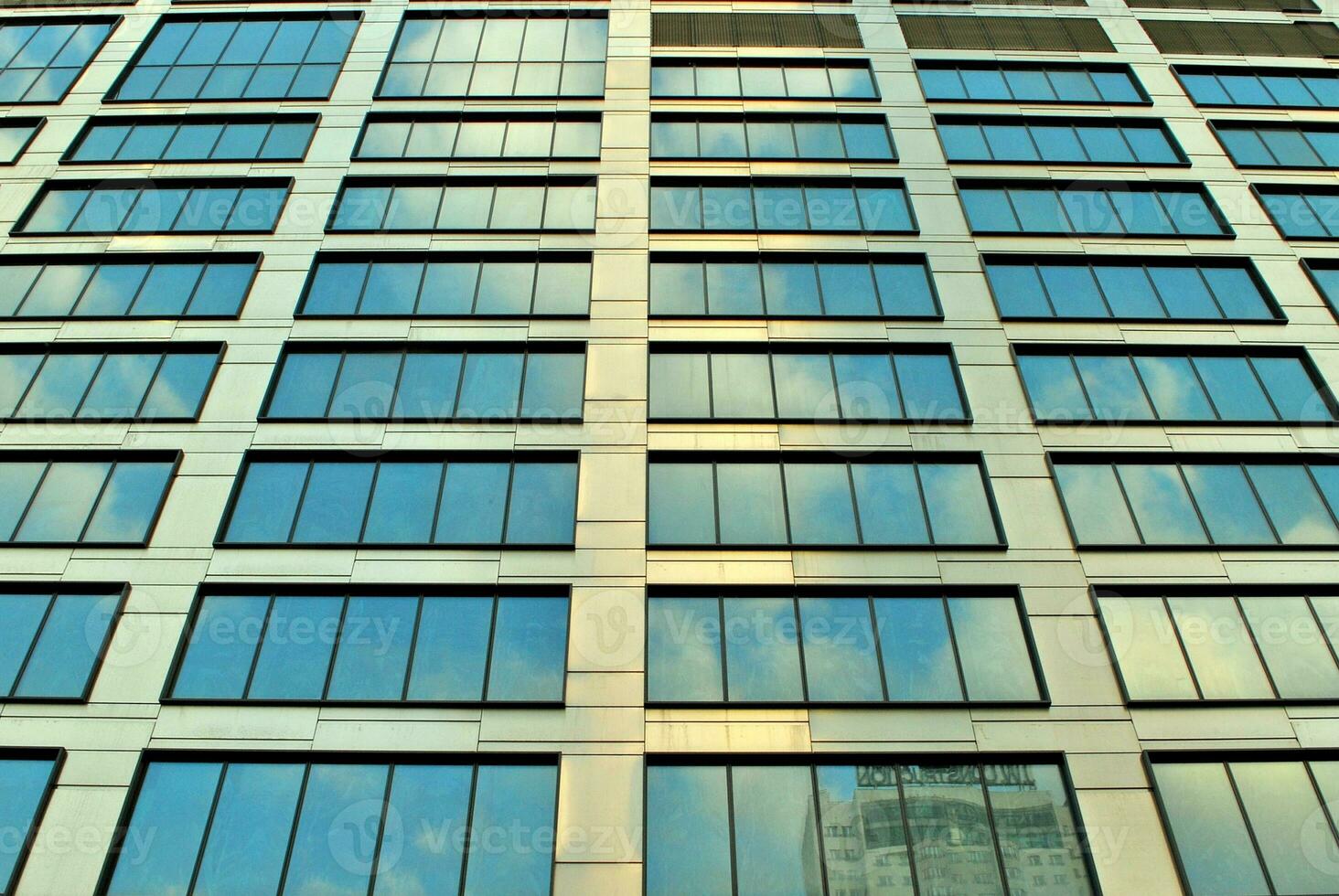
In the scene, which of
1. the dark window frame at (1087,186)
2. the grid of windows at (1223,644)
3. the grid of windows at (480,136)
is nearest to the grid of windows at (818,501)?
the grid of windows at (1223,644)

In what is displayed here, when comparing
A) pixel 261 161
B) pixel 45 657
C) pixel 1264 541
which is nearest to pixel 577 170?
pixel 261 161

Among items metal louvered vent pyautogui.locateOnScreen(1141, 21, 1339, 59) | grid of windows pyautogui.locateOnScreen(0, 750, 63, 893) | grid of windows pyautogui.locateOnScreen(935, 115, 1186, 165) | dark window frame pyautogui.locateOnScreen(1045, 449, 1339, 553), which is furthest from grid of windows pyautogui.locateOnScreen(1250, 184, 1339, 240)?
grid of windows pyautogui.locateOnScreen(0, 750, 63, 893)

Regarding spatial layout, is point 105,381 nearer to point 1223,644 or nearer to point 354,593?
point 354,593

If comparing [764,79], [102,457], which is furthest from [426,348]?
[764,79]

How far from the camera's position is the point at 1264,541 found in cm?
1852

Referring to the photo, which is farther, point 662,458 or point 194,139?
point 194,139

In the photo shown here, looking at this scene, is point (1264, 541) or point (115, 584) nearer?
point (115, 584)

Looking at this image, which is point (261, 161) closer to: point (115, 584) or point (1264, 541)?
point (115, 584)

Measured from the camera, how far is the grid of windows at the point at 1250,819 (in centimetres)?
1444

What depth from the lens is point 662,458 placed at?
1980 cm

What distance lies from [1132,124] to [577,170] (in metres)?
16.3

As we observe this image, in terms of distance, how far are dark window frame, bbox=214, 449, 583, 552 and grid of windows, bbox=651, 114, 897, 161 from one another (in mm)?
11186

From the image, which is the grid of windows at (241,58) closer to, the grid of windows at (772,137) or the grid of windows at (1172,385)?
the grid of windows at (772,137)

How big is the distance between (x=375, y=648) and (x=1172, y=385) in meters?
17.9
